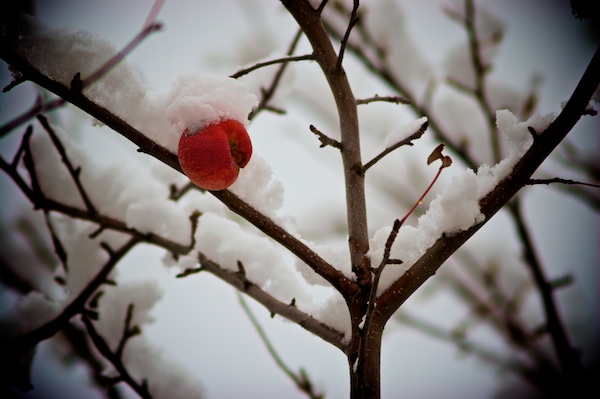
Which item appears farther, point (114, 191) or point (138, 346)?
point (138, 346)

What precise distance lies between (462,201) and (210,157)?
0.61 m

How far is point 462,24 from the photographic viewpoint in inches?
91.4

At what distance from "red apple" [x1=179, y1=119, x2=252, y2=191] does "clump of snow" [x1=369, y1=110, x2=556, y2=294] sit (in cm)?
43

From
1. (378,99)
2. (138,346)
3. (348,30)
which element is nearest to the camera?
(348,30)

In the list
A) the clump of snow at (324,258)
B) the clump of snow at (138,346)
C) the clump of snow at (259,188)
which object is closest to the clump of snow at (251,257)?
the clump of snow at (324,258)

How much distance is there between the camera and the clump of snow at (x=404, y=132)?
0.94 m

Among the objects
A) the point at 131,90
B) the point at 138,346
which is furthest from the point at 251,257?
the point at 138,346

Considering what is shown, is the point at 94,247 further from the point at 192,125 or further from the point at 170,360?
the point at 192,125

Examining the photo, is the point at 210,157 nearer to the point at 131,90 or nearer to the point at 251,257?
the point at 131,90

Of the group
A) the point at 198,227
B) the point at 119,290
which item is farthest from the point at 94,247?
the point at 198,227

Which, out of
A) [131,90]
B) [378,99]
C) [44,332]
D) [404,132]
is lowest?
[44,332]

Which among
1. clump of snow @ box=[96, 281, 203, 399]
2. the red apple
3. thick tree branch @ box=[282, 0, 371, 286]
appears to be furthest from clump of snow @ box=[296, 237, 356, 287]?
clump of snow @ box=[96, 281, 203, 399]

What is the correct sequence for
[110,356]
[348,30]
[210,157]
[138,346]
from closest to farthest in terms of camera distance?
[210,157] < [348,30] < [110,356] < [138,346]

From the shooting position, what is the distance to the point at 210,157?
2.68 feet
